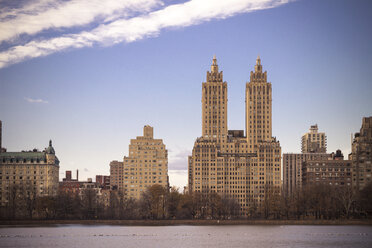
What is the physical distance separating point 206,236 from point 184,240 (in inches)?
582

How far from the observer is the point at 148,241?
5851 inches

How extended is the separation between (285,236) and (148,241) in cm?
3543

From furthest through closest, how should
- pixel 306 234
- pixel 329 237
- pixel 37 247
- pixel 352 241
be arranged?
pixel 306 234 → pixel 329 237 → pixel 352 241 → pixel 37 247

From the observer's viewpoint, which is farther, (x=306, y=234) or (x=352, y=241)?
(x=306, y=234)

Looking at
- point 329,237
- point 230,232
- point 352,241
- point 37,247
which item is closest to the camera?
point 37,247

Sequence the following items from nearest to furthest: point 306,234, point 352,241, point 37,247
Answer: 1. point 37,247
2. point 352,241
3. point 306,234

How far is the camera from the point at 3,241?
480 ft

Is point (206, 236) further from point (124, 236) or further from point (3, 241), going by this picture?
point (3, 241)

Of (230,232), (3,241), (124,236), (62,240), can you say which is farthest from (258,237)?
(3,241)

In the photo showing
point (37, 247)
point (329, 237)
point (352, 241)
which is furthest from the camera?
point (329, 237)

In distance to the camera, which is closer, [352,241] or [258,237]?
[352,241]

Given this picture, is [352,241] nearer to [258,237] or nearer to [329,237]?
[329,237]

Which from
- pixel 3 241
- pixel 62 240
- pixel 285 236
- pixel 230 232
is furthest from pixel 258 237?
pixel 3 241

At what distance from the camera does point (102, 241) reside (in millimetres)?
148125
